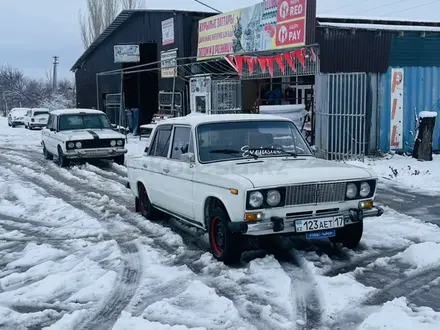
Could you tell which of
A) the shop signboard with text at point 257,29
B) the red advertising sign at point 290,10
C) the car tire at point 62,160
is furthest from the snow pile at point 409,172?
the car tire at point 62,160

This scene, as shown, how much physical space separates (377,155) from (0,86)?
72.7 m

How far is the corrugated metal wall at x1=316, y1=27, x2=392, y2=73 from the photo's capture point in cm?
1550

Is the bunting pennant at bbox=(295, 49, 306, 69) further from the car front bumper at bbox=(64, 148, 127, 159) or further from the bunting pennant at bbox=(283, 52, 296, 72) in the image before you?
the car front bumper at bbox=(64, 148, 127, 159)

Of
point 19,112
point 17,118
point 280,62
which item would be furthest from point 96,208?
→ point 19,112

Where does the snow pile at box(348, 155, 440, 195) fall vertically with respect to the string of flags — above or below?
below

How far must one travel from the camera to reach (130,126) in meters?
29.7

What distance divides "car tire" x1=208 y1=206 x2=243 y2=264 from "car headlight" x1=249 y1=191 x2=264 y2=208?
42 centimetres

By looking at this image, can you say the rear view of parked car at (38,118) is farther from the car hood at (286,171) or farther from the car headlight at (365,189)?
the car headlight at (365,189)

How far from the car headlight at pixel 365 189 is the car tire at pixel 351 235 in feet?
1.53

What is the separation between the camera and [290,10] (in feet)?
53.1

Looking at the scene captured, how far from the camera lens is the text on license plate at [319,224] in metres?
6.11

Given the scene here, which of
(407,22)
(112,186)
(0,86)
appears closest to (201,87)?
(407,22)

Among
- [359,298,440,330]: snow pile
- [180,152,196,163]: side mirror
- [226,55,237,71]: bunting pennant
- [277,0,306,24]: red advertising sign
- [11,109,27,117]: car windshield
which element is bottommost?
[359,298,440,330]: snow pile

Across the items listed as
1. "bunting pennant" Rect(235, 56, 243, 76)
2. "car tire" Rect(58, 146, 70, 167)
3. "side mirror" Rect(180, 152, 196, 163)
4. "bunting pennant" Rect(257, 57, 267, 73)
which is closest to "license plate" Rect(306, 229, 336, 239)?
"side mirror" Rect(180, 152, 196, 163)
